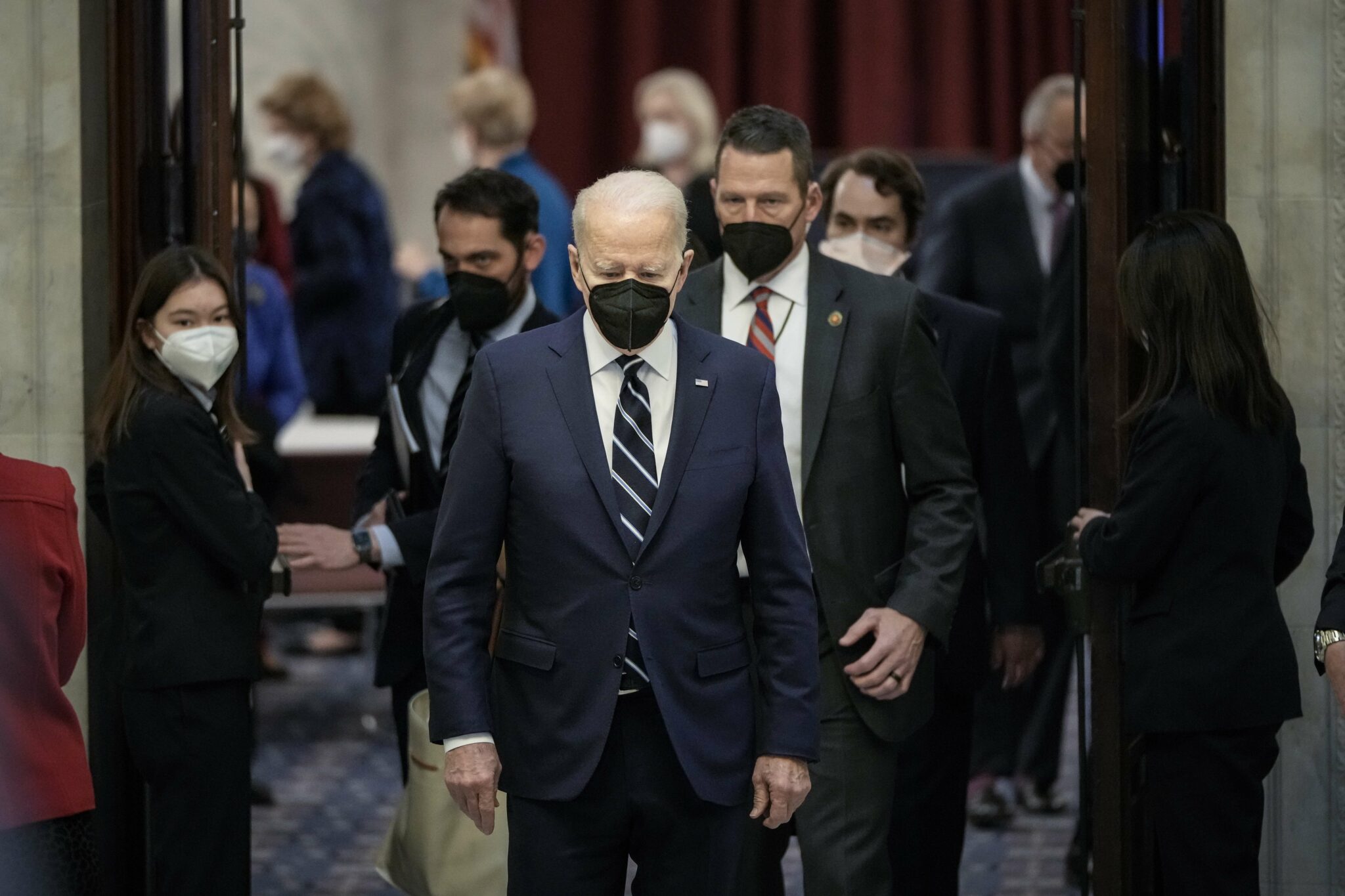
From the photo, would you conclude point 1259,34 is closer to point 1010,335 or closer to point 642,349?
point 642,349

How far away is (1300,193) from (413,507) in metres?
1.86

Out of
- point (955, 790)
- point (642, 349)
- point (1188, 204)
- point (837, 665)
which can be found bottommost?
point (955, 790)

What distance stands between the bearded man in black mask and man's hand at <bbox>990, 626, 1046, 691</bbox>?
44.9 inches

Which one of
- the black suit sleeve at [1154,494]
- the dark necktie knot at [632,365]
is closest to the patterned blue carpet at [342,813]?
the black suit sleeve at [1154,494]

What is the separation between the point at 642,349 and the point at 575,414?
134 millimetres

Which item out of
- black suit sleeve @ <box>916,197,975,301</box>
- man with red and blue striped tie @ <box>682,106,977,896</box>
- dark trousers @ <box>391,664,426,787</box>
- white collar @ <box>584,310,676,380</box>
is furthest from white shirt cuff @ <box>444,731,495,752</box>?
black suit sleeve @ <box>916,197,975,301</box>

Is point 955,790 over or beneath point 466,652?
beneath

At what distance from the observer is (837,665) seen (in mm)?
3475

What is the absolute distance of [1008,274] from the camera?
584 cm

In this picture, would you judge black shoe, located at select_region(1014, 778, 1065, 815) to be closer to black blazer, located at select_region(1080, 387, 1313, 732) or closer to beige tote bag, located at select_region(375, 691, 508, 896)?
black blazer, located at select_region(1080, 387, 1313, 732)

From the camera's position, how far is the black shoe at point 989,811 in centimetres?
543

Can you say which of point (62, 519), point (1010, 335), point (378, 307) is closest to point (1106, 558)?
point (62, 519)

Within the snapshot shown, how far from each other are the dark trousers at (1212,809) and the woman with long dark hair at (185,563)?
5.46ft

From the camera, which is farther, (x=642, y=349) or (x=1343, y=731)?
(x=1343, y=731)
